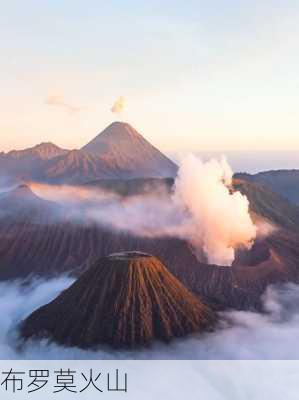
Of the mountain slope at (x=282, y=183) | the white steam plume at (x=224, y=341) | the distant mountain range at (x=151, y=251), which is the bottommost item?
the white steam plume at (x=224, y=341)

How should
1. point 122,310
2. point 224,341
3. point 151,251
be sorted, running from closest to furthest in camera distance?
point 122,310
point 224,341
point 151,251

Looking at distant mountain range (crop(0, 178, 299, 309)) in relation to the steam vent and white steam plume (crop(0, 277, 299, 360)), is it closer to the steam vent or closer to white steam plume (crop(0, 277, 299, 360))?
white steam plume (crop(0, 277, 299, 360))

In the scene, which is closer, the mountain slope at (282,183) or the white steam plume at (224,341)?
the white steam plume at (224,341)

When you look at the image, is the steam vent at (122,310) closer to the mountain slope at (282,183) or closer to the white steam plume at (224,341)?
the white steam plume at (224,341)

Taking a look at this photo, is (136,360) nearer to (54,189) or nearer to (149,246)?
(149,246)

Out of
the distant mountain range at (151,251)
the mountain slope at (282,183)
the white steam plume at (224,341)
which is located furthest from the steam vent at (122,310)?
the mountain slope at (282,183)

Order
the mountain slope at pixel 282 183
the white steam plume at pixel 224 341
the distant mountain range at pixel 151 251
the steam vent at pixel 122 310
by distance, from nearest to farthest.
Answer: the white steam plume at pixel 224 341 < the steam vent at pixel 122 310 < the distant mountain range at pixel 151 251 < the mountain slope at pixel 282 183

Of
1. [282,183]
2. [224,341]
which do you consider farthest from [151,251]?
[282,183]

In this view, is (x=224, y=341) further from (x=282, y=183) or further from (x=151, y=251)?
(x=282, y=183)

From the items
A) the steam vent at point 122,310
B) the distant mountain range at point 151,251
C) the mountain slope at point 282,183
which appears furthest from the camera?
the mountain slope at point 282,183
